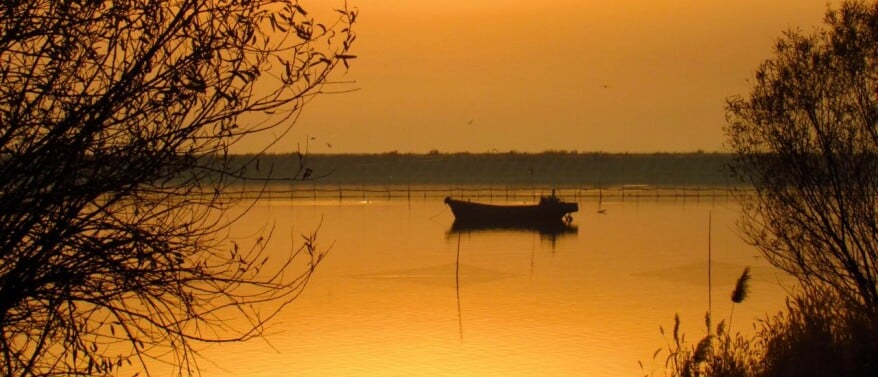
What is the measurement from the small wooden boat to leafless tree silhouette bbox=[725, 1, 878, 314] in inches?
2352

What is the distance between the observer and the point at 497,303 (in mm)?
35531

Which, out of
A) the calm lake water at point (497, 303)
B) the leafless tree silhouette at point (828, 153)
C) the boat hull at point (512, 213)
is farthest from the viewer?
the boat hull at point (512, 213)

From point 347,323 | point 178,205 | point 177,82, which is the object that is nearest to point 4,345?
point 178,205

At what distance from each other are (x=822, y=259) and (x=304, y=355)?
1273 centimetres

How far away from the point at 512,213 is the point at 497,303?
145 ft

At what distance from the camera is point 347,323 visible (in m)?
31.1

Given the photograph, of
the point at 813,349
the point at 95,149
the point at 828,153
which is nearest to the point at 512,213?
the point at 828,153

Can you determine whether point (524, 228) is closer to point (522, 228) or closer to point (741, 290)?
point (522, 228)

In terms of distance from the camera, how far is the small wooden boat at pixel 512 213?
79.5 metres

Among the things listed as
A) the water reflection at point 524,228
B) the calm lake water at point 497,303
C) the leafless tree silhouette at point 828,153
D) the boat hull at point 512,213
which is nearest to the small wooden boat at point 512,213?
the boat hull at point 512,213

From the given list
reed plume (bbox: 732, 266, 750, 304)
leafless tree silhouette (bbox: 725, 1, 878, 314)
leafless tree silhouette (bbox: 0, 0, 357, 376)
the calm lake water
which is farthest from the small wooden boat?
leafless tree silhouette (bbox: 0, 0, 357, 376)

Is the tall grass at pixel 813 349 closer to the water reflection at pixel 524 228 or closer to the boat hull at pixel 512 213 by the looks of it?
the water reflection at pixel 524 228

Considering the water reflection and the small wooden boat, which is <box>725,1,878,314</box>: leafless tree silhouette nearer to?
the water reflection

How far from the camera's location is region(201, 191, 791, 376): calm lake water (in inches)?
997
